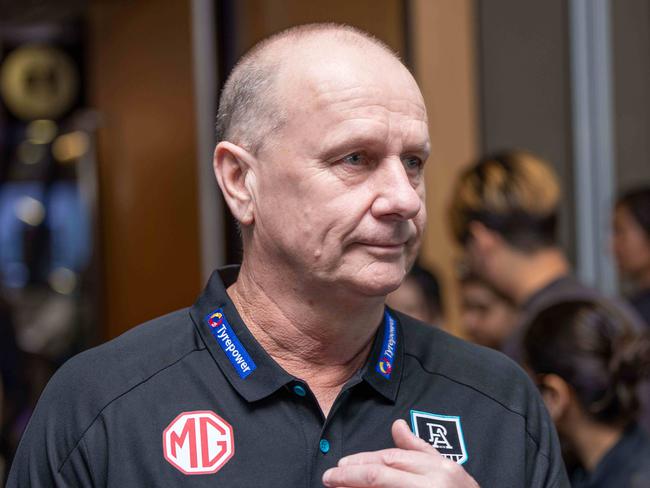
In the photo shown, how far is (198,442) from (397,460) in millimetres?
318

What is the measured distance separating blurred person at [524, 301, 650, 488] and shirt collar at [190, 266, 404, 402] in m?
0.92

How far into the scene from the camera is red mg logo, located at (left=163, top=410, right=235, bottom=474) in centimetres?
180

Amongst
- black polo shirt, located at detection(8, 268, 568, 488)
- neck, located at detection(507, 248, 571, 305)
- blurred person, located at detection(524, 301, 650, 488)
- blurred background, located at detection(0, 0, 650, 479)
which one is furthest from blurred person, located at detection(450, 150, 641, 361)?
black polo shirt, located at detection(8, 268, 568, 488)

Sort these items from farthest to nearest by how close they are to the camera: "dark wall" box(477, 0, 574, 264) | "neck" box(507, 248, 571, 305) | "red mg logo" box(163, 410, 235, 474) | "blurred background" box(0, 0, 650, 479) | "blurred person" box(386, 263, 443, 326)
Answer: "dark wall" box(477, 0, 574, 264) → "blurred background" box(0, 0, 650, 479) → "blurred person" box(386, 263, 443, 326) → "neck" box(507, 248, 571, 305) → "red mg logo" box(163, 410, 235, 474)

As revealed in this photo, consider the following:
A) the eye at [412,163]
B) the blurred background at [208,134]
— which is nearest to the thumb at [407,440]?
the eye at [412,163]

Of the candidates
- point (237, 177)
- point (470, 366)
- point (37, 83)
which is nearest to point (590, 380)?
point (470, 366)

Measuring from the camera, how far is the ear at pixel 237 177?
197 centimetres

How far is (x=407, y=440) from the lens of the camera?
5.76ft

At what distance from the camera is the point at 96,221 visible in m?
6.38

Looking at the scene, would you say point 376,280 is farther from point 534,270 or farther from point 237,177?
point 534,270

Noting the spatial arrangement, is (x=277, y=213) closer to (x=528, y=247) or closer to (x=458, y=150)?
(x=528, y=247)

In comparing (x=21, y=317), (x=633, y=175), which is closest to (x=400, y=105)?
(x=633, y=175)

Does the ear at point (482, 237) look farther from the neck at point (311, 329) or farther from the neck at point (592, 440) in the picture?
the neck at point (311, 329)

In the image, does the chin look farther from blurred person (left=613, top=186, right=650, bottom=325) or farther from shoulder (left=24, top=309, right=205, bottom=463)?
blurred person (left=613, top=186, right=650, bottom=325)
